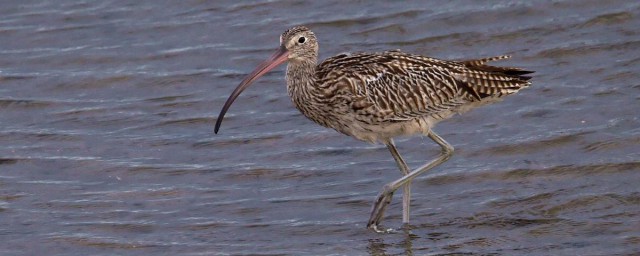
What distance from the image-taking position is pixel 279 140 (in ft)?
38.4

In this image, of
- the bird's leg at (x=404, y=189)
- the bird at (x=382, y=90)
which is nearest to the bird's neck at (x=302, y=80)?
the bird at (x=382, y=90)

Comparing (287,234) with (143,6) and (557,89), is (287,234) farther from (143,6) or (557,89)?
(143,6)

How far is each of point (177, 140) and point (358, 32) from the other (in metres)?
2.95

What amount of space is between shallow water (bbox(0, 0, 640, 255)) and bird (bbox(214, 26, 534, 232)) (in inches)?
20.8

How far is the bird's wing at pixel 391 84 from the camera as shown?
979 centimetres

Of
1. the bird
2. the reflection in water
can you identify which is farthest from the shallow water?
the bird

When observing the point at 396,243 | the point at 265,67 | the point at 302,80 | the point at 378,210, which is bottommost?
the point at 396,243

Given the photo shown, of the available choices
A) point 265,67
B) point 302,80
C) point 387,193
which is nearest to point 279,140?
point 302,80

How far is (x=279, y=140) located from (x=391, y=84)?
2.00 meters

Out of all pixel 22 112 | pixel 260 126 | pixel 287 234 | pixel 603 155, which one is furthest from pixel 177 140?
pixel 603 155

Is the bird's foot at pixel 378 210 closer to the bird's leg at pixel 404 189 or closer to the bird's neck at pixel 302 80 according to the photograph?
the bird's leg at pixel 404 189

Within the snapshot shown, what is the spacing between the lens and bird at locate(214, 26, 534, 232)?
9789 mm

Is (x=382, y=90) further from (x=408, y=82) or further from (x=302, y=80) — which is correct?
(x=302, y=80)

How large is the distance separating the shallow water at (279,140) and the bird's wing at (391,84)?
0.70 m
